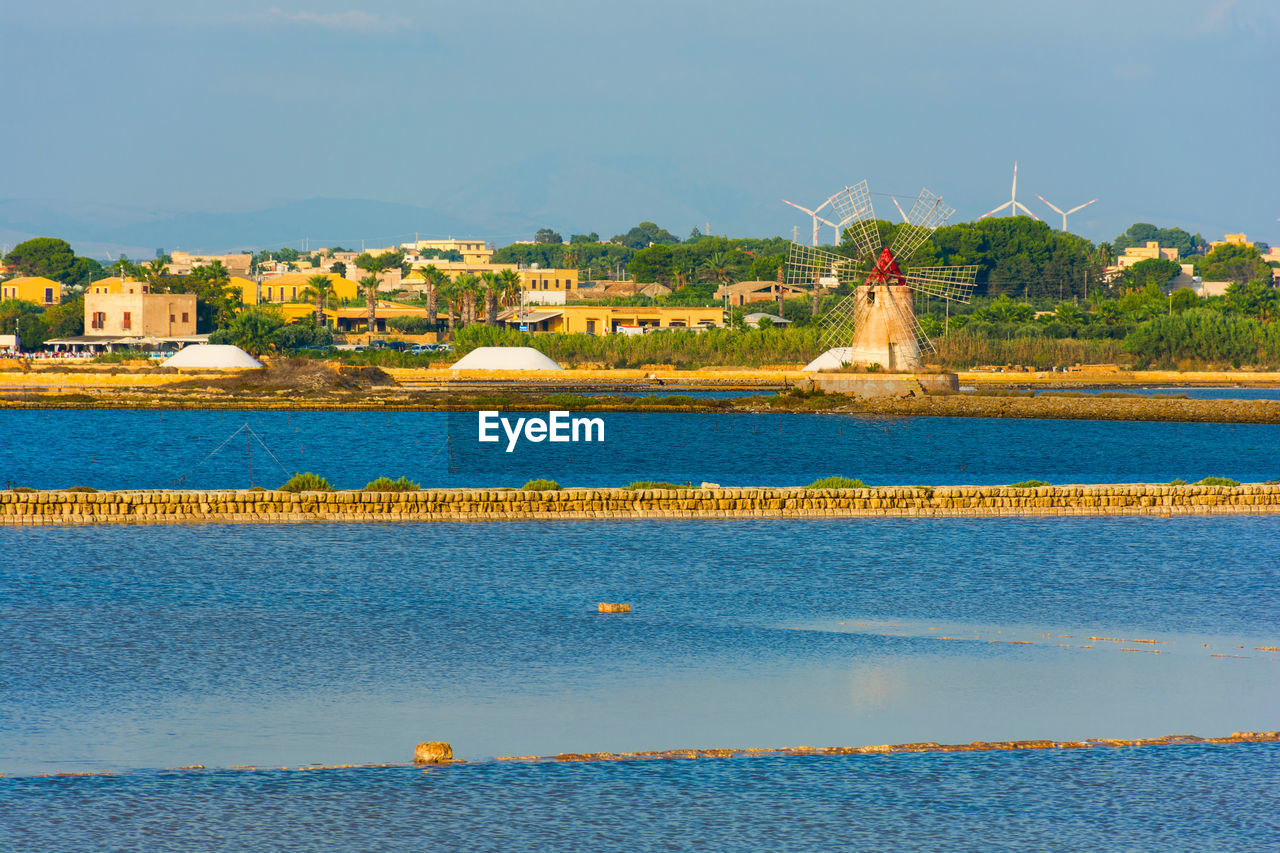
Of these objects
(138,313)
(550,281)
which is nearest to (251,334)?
(138,313)

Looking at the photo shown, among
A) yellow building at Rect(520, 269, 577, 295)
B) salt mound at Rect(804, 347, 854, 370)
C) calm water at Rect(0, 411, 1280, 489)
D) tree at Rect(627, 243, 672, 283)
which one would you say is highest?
tree at Rect(627, 243, 672, 283)

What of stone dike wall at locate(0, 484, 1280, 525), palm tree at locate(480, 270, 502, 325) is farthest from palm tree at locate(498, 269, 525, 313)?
stone dike wall at locate(0, 484, 1280, 525)

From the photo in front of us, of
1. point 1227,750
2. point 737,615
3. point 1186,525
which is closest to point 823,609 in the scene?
point 737,615

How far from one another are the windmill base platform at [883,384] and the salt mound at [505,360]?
1001 inches

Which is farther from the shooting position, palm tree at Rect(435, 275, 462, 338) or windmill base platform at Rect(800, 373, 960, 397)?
palm tree at Rect(435, 275, 462, 338)

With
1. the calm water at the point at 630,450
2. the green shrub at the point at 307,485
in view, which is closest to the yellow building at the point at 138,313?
the calm water at the point at 630,450

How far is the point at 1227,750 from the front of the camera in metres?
11.3

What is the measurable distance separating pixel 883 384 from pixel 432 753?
66.6m

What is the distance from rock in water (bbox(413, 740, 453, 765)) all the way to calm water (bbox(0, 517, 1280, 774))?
0.26 meters

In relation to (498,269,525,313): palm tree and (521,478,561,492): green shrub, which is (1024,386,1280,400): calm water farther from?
(521,478,561,492): green shrub

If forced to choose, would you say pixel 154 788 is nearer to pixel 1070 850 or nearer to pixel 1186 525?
pixel 1070 850

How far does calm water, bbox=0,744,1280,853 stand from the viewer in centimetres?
926

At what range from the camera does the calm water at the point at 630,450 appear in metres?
42.0

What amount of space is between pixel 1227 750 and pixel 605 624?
A: 7540mm
